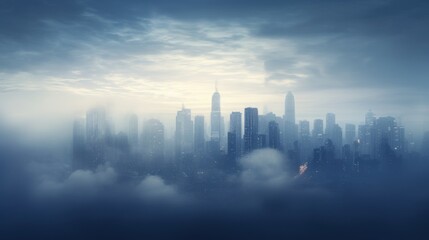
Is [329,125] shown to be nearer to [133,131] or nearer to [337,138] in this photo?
[337,138]

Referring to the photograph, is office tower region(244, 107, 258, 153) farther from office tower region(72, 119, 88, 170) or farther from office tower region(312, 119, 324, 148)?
office tower region(72, 119, 88, 170)

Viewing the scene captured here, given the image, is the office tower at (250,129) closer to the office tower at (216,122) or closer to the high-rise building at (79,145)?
the office tower at (216,122)

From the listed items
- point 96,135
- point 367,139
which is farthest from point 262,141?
point 96,135

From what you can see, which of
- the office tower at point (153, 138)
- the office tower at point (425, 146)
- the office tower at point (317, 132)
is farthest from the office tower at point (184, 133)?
the office tower at point (425, 146)

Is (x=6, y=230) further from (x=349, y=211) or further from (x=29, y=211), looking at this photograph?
(x=349, y=211)

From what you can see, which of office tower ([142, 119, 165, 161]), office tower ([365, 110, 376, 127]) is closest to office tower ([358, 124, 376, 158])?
office tower ([365, 110, 376, 127])

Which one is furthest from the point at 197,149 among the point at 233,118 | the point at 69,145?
the point at 69,145
